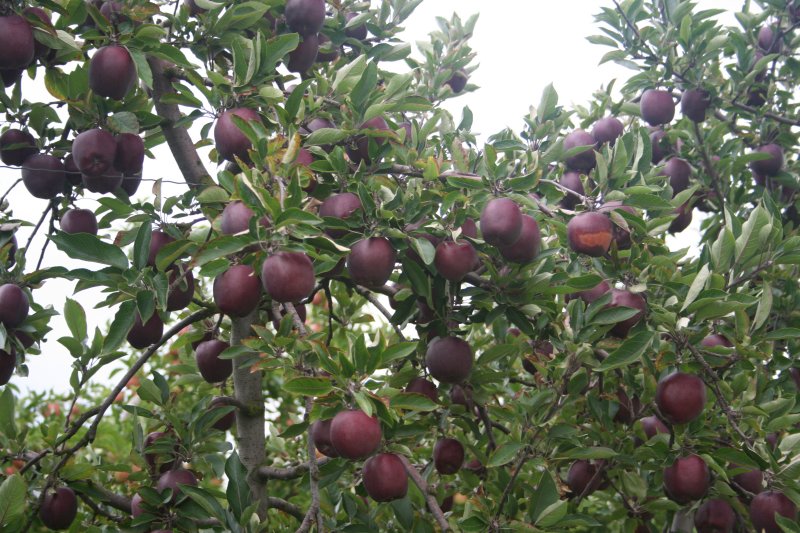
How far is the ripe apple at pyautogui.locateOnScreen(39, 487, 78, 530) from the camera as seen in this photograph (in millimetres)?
1904

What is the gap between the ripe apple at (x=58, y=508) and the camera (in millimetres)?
1904

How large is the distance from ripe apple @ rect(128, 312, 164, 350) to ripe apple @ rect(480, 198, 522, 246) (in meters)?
0.77

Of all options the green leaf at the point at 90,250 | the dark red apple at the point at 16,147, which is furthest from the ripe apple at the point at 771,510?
the dark red apple at the point at 16,147

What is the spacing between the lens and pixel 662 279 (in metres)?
1.82

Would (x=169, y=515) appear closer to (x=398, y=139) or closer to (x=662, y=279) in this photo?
(x=398, y=139)

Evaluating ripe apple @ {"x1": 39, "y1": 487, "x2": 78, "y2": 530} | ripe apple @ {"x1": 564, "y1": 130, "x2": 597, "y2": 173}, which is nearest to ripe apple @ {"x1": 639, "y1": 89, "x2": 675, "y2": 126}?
ripe apple @ {"x1": 564, "y1": 130, "x2": 597, "y2": 173}

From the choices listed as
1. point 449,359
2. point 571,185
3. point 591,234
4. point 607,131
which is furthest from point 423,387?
point 607,131

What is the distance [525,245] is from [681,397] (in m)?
0.51

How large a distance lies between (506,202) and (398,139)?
31 cm

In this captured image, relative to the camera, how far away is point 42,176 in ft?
6.27

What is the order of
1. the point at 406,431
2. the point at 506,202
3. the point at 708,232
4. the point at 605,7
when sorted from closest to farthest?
the point at 506,202
the point at 406,431
the point at 605,7
the point at 708,232

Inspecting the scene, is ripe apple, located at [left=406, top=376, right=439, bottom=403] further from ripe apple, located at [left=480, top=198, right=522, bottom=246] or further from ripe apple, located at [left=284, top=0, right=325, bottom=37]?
ripe apple, located at [left=284, top=0, right=325, bottom=37]

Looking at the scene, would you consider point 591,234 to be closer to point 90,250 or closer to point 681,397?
point 681,397

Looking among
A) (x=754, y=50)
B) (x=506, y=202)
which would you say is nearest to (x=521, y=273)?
(x=506, y=202)
